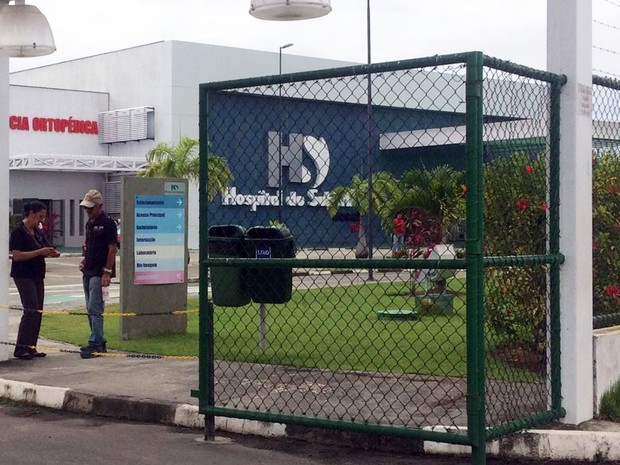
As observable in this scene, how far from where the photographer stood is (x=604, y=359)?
7.48 m

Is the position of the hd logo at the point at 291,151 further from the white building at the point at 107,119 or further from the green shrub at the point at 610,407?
the white building at the point at 107,119

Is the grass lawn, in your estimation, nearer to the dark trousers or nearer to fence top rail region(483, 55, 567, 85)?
the dark trousers

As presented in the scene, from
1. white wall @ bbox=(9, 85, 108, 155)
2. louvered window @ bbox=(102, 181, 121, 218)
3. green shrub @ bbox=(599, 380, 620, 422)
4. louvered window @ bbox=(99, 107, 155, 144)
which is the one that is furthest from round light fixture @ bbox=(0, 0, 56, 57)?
louvered window @ bbox=(102, 181, 121, 218)

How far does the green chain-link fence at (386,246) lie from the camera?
619cm

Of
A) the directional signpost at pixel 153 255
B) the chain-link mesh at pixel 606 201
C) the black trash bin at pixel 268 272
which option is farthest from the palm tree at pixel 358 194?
the directional signpost at pixel 153 255

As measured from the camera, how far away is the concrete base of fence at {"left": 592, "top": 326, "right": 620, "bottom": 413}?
7367 mm

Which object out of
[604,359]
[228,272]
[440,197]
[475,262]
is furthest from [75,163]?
[475,262]

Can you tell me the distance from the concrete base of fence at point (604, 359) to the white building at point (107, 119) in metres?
41.5

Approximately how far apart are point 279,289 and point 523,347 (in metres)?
2.87

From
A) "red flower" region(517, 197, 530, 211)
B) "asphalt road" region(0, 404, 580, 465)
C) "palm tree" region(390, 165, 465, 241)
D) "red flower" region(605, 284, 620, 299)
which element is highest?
"palm tree" region(390, 165, 465, 241)

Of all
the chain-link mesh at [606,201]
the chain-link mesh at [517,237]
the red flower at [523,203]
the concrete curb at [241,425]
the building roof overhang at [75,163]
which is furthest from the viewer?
the building roof overhang at [75,163]

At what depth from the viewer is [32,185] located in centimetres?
5075

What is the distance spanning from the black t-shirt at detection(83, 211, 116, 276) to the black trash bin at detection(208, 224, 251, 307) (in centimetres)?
117

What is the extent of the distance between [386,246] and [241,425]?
2.25 meters
